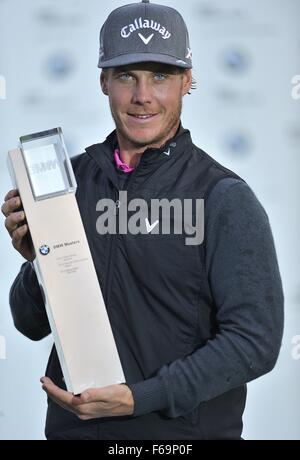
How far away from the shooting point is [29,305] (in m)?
1.49

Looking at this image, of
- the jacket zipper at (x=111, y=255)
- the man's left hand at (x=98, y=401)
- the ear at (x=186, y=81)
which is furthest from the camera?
the ear at (x=186, y=81)

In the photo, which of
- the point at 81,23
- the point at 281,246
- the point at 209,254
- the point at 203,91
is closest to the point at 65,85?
the point at 81,23

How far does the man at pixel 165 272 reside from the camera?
4.21 ft

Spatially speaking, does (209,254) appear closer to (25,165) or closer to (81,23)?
(25,165)

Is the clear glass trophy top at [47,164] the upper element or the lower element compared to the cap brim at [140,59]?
lower

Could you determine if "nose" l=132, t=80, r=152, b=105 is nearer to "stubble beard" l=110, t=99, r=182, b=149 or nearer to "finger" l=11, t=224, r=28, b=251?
"stubble beard" l=110, t=99, r=182, b=149

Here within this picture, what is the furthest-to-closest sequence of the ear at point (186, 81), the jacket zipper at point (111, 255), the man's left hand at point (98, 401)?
the ear at point (186, 81), the jacket zipper at point (111, 255), the man's left hand at point (98, 401)

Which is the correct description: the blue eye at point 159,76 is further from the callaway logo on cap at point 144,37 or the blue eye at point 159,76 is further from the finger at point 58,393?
the finger at point 58,393

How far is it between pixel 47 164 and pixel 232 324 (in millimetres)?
386

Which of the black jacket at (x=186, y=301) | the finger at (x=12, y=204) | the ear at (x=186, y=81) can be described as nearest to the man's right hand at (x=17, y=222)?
the finger at (x=12, y=204)

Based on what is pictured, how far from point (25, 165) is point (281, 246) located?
105cm

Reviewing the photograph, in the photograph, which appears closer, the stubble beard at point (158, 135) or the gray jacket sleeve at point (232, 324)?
the gray jacket sleeve at point (232, 324)

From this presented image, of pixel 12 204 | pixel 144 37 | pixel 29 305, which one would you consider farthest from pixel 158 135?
pixel 29 305

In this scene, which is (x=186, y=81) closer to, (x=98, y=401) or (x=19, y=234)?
(x=19, y=234)
